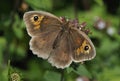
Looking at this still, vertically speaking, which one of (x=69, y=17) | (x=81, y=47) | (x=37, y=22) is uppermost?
(x=37, y=22)

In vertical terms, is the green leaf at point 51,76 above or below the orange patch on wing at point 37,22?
below

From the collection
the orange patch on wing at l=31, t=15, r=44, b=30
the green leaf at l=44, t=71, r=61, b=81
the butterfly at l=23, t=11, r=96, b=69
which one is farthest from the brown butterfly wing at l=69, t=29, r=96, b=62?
the green leaf at l=44, t=71, r=61, b=81

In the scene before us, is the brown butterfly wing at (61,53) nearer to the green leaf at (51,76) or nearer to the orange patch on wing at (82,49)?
the orange patch on wing at (82,49)

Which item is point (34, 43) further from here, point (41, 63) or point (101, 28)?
point (101, 28)

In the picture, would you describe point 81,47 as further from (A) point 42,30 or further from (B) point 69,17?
(B) point 69,17

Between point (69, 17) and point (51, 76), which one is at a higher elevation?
point (69, 17)

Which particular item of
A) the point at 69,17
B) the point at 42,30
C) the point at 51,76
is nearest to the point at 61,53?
the point at 42,30

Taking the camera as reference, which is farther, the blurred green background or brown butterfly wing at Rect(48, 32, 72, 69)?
the blurred green background

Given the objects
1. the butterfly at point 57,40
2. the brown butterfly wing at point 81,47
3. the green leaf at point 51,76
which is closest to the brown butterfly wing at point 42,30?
the butterfly at point 57,40

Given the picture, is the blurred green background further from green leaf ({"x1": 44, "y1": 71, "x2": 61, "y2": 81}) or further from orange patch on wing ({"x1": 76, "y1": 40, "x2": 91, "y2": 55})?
orange patch on wing ({"x1": 76, "y1": 40, "x2": 91, "y2": 55})
